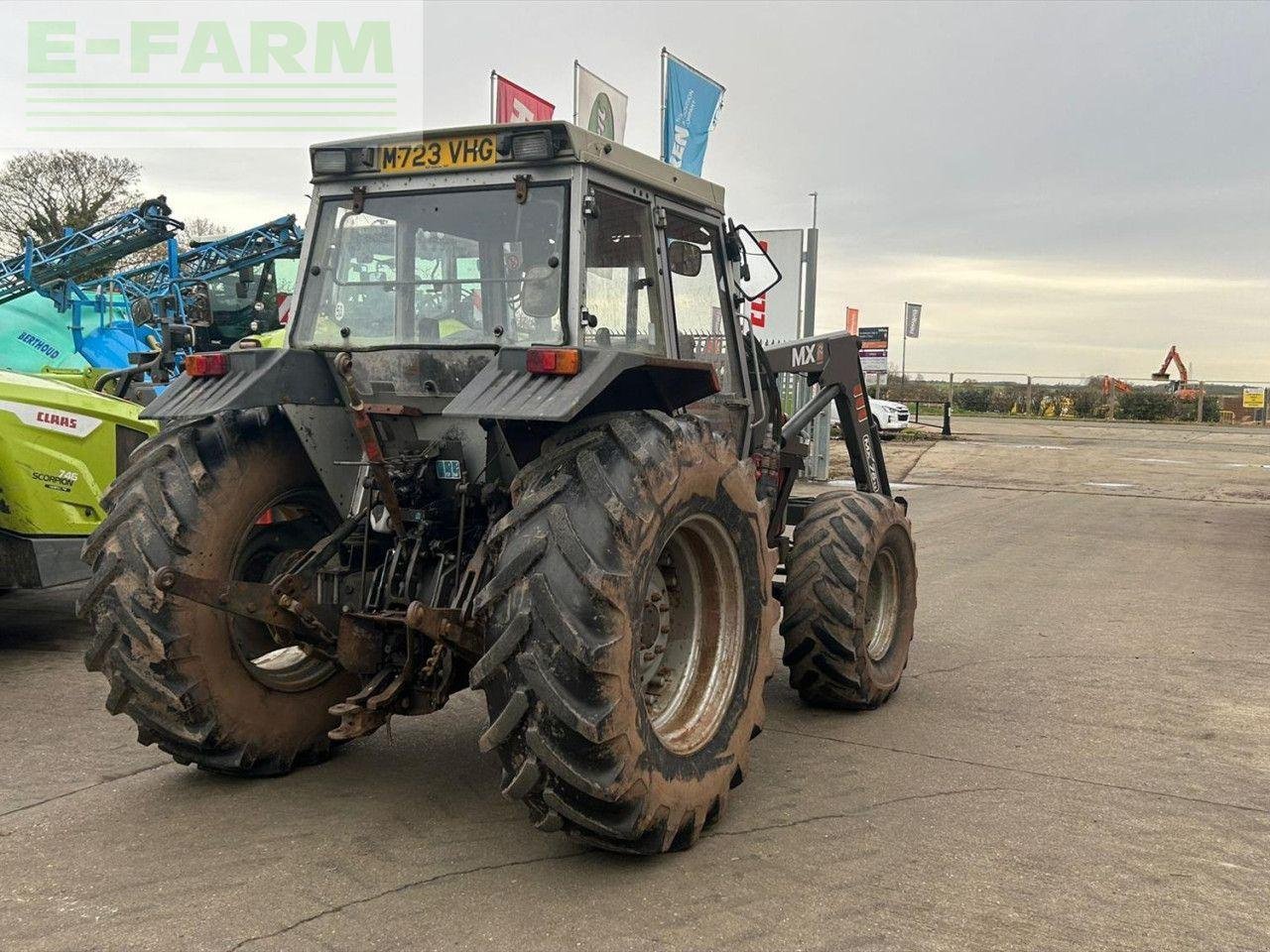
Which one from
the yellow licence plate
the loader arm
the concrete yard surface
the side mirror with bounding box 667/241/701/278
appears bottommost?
the concrete yard surface

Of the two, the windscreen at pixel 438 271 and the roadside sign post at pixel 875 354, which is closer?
the windscreen at pixel 438 271

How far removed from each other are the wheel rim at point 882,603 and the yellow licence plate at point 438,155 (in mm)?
3070

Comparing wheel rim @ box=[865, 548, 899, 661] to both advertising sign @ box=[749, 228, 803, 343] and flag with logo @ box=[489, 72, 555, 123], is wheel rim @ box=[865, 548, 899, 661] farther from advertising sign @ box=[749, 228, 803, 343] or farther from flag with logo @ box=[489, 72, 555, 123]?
advertising sign @ box=[749, 228, 803, 343]

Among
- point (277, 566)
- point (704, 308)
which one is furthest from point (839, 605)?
point (277, 566)

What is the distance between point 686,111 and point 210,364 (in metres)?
13.1

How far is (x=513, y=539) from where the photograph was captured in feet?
11.8

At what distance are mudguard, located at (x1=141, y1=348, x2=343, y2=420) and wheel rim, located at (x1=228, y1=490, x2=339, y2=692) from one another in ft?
1.43

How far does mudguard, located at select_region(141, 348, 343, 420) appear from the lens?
423 cm

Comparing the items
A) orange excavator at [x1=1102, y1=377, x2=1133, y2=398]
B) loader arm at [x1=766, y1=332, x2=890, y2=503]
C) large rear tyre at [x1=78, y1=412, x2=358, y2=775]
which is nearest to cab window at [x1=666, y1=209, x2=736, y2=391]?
loader arm at [x1=766, y1=332, x2=890, y2=503]

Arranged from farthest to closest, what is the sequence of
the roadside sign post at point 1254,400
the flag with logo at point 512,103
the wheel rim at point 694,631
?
1. the roadside sign post at point 1254,400
2. the flag with logo at point 512,103
3. the wheel rim at point 694,631

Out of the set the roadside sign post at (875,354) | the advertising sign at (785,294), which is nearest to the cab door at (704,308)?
the advertising sign at (785,294)

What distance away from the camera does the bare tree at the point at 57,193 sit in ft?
96.6

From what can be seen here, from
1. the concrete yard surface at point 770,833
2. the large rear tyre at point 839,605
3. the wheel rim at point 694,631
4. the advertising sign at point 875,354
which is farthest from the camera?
the advertising sign at point 875,354

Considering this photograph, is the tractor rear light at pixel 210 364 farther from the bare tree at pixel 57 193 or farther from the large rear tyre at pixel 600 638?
the bare tree at pixel 57 193
